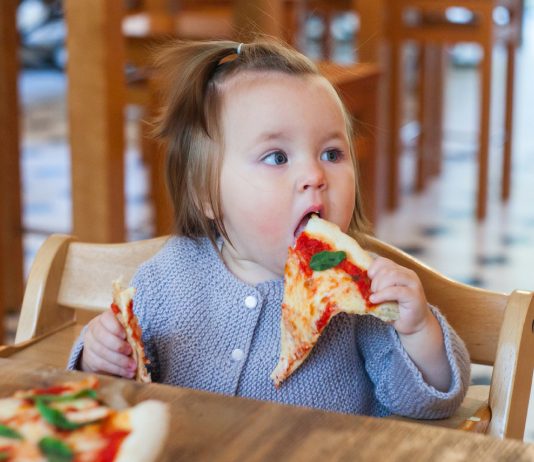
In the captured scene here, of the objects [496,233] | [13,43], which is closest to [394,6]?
[496,233]

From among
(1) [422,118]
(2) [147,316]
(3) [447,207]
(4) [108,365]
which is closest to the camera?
(4) [108,365]

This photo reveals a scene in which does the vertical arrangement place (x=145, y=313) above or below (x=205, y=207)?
below

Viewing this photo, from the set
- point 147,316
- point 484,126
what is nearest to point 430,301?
point 147,316

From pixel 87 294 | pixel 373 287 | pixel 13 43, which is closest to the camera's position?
pixel 373 287

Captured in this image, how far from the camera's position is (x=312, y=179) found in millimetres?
1250

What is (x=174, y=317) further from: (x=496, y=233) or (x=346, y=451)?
(x=496, y=233)

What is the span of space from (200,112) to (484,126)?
3102 mm

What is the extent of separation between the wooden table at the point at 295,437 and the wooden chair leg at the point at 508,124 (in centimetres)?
399

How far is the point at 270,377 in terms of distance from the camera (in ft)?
4.29

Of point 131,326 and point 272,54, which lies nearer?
point 131,326

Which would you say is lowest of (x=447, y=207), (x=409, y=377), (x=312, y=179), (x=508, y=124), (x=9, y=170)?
(x=447, y=207)

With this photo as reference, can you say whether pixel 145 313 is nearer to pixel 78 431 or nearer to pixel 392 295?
pixel 392 295

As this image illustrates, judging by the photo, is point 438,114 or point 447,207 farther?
point 438,114

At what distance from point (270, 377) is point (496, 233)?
10.2ft
